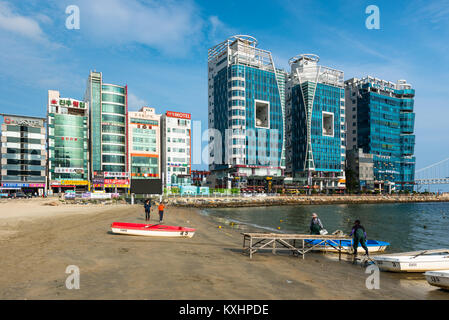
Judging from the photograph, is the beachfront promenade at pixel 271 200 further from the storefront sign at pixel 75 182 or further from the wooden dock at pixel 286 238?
the wooden dock at pixel 286 238

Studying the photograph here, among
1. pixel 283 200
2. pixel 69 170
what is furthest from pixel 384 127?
pixel 69 170

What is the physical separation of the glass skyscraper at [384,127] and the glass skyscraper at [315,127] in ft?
81.0

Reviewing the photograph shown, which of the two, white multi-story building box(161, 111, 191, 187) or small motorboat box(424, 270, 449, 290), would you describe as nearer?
small motorboat box(424, 270, 449, 290)

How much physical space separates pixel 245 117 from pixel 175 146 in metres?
31.3

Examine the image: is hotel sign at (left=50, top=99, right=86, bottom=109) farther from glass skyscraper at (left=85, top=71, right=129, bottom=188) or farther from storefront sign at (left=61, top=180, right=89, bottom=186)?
storefront sign at (left=61, top=180, right=89, bottom=186)

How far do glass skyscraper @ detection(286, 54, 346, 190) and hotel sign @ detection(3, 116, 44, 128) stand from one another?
105464 millimetres

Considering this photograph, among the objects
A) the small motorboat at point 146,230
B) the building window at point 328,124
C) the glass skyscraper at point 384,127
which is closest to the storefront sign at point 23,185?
the small motorboat at point 146,230

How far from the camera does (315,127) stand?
13550 centimetres

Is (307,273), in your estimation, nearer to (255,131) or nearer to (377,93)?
(255,131)

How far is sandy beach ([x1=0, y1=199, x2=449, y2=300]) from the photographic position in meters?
10.4

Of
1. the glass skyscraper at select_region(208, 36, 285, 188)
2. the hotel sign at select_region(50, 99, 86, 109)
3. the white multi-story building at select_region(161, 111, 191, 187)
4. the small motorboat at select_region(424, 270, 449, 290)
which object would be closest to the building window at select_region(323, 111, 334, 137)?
the glass skyscraper at select_region(208, 36, 285, 188)

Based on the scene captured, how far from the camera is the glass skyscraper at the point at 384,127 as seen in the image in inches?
6201
